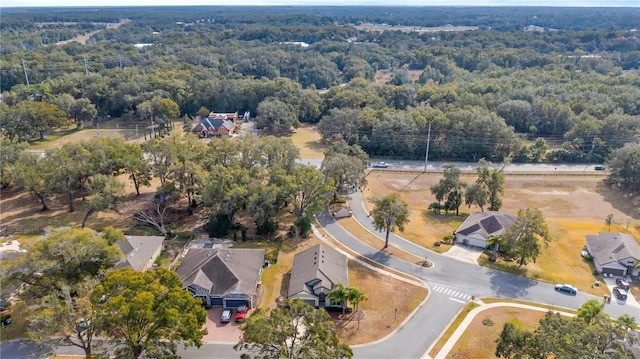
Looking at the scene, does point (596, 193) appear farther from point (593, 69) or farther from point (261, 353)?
point (593, 69)

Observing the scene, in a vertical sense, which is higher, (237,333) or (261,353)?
(261,353)

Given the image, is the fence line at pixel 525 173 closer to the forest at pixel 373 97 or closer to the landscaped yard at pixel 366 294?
the forest at pixel 373 97

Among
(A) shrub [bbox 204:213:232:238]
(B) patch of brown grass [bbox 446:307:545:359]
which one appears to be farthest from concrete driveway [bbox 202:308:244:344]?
(B) patch of brown grass [bbox 446:307:545:359]

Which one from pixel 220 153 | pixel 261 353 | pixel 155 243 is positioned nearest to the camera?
pixel 261 353

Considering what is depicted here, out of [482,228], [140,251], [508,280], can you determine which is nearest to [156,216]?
[140,251]

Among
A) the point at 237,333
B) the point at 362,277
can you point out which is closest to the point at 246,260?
the point at 237,333

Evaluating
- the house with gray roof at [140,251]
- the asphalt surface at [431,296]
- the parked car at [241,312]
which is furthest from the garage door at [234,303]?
the house with gray roof at [140,251]
